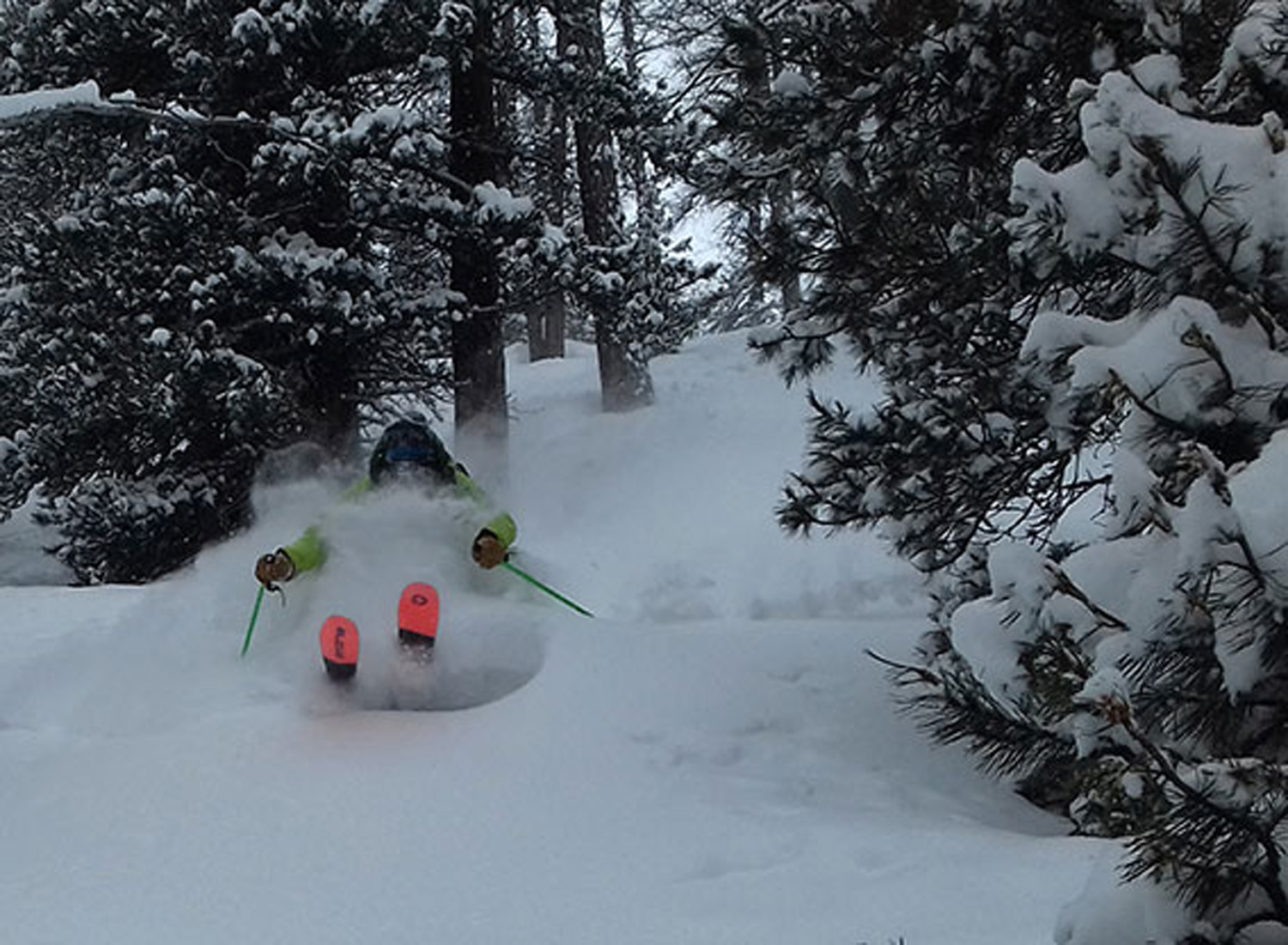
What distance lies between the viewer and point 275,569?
22.3 ft

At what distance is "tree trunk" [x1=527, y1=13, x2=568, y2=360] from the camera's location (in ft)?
42.9

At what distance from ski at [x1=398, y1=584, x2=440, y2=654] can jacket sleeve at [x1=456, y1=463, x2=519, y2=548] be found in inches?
31.6

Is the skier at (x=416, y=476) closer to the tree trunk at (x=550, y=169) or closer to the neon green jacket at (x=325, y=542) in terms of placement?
the neon green jacket at (x=325, y=542)

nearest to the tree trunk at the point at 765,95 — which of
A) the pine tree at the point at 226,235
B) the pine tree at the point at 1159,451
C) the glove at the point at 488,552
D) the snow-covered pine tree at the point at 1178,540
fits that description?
the pine tree at the point at 1159,451

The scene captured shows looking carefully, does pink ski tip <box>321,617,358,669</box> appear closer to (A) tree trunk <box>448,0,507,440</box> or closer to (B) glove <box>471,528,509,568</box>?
(B) glove <box>471,528,509,568</box>

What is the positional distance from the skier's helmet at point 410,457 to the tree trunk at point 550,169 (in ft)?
14.6

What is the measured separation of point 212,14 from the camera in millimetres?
11008

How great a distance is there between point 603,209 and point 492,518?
8.42 m

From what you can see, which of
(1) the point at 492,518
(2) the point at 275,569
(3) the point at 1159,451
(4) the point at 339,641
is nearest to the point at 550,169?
(1) the point at 492,518

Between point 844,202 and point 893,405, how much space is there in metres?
1.03

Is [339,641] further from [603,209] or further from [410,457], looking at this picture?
[603,209]

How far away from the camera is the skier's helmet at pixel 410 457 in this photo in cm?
786

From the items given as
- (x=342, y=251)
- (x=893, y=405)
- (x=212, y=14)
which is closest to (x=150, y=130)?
(x=212, y=14)

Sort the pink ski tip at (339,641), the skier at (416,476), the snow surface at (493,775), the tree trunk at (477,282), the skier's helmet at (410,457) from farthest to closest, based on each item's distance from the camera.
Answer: the tree trunk at (477,282), the skier's helmet at (410,457), the skier at (416,476), the pink ski tip at (339,641), the snow surface at (493,775)
